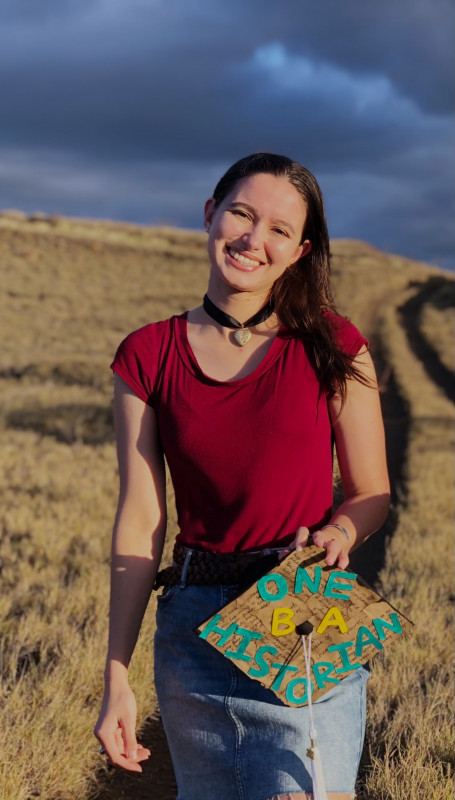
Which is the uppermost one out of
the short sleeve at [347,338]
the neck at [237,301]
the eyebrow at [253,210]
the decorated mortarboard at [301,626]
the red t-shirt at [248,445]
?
the eyebrow at [253,210]

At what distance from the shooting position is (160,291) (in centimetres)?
3425

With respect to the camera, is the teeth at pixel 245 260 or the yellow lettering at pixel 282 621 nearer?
the yellow lettering at pixel 282 621

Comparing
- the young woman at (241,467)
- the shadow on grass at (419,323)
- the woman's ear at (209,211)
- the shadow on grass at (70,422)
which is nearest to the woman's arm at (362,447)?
the young woman at (241,467)

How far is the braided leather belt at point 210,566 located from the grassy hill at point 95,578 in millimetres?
1337

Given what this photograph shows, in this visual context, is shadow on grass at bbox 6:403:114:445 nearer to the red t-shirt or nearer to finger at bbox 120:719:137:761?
the red t-shirt

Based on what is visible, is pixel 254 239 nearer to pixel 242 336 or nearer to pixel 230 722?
pixel 242 336

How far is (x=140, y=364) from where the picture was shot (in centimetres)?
231

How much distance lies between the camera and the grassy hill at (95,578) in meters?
3.32

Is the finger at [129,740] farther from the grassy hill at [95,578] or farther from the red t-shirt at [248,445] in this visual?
the grassy hill at [95,578]

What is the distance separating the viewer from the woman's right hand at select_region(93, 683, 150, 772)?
206 cm

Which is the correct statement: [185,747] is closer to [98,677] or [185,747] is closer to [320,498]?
[320,498]

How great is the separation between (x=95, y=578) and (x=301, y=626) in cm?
374

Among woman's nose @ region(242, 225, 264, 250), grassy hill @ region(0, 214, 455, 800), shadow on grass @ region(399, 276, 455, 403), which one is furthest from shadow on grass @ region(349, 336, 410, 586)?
woman's nose @ region(242, 225, 264, 250)

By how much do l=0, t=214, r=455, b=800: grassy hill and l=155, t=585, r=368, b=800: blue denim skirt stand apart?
1.11 meters
